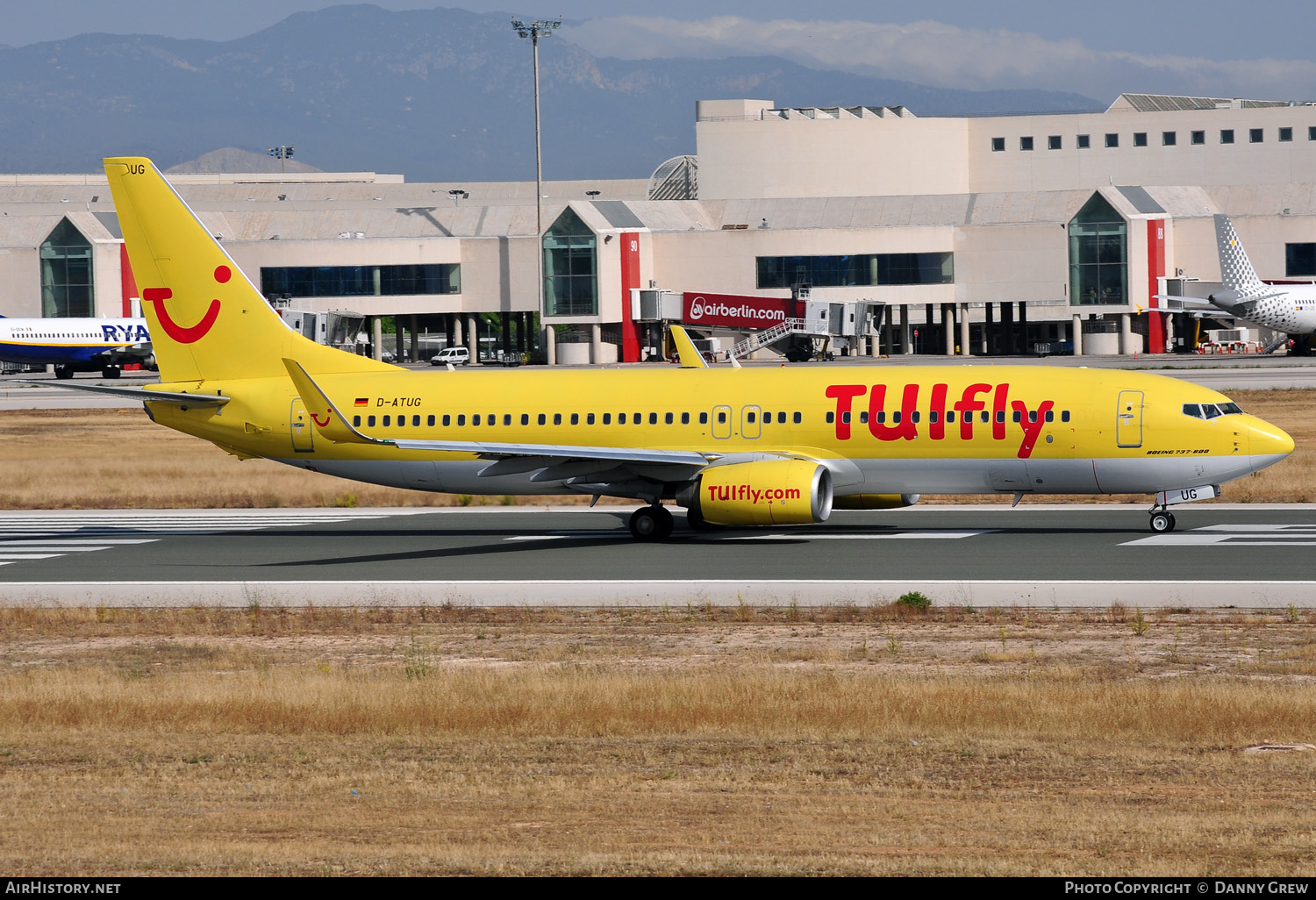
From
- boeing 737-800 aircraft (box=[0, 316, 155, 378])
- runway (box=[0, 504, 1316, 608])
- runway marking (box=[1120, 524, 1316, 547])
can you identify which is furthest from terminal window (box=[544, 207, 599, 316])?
runway marking (box=[1120, 524, 1316, 547])

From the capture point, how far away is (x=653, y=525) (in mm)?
37719

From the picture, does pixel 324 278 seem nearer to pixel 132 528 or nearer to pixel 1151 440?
pixel 132 528

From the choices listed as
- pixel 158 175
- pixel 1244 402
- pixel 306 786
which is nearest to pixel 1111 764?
pixel 306 786

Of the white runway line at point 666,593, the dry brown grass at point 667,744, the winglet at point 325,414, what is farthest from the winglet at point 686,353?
the dry brown grass at point 667,744

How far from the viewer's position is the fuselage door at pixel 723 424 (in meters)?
37.1

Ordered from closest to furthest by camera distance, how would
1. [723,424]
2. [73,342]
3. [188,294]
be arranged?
[723,424] → [188,294] → [73,342]

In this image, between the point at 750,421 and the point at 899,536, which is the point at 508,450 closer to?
the point at 750,421

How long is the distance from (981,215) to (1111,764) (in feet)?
427

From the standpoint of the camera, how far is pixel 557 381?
3966cm

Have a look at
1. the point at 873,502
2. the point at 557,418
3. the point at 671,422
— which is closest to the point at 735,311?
the point at 557,418

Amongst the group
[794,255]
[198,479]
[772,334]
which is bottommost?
[198,479]

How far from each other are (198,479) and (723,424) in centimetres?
2504

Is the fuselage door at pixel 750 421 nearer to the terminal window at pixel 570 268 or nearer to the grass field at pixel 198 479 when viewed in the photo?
the grass field at pixel 198 479

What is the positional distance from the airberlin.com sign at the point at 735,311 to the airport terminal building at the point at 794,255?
1169 millimetres
